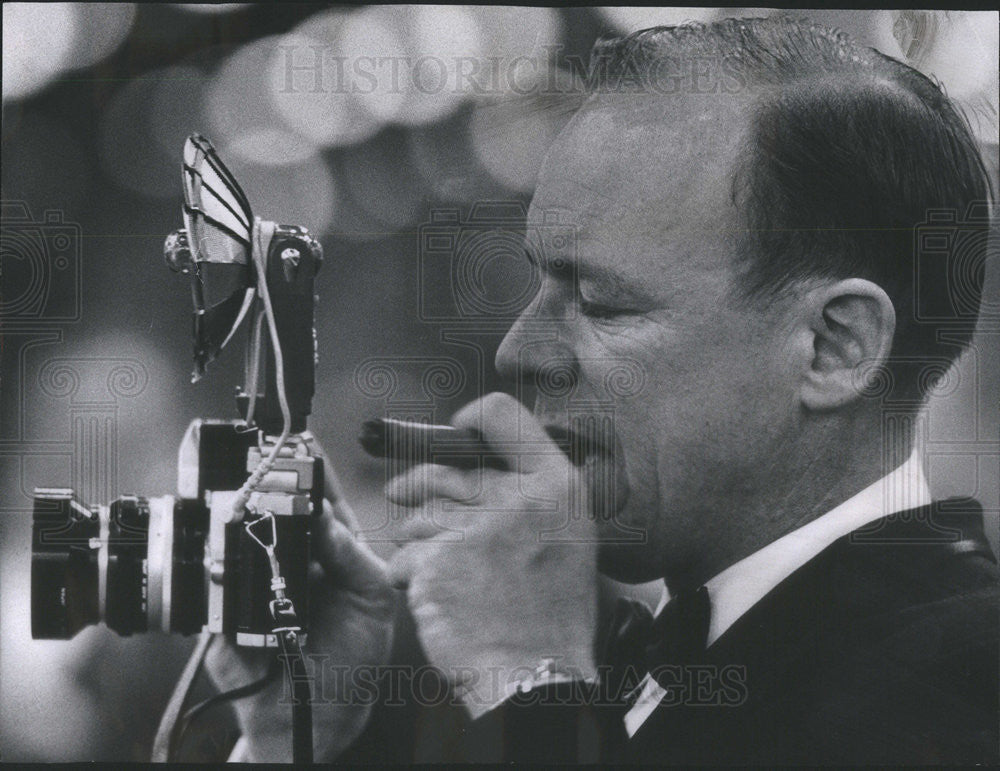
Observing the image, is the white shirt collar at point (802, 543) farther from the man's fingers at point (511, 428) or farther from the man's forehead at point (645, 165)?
the man's forehead at point (645, 165)

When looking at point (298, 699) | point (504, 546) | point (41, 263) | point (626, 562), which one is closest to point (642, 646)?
point (626, 562)

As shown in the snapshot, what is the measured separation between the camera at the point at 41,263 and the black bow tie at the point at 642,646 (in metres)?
1.58

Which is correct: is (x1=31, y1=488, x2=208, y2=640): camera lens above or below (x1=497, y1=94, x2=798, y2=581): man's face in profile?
below

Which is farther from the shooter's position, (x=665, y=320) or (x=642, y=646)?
(x=642, y=646)

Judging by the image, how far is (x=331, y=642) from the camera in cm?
272

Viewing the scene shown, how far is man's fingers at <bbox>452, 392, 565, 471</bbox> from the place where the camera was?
8.79 ft

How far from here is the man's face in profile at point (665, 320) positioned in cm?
259

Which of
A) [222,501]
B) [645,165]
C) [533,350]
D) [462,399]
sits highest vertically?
[645,165]

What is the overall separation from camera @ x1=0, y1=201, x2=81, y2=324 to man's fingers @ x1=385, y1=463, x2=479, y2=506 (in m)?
0.91

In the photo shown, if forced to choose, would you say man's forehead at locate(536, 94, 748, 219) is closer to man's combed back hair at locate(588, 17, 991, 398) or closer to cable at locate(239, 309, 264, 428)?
man's combed back hair at locate(588, 17, 991, 398)

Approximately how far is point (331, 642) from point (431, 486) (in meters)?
0.47

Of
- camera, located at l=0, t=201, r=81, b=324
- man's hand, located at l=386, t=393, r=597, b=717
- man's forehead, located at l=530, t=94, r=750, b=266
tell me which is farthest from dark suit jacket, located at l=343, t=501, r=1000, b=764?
camera, located at l=0, t=201, r=81, b=324

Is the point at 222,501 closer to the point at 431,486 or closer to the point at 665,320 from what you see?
the point at 431,486

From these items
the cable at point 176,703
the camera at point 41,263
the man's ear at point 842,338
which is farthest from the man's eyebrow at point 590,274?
the cable at point 176,703
